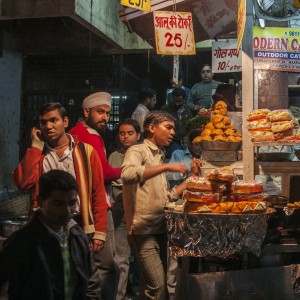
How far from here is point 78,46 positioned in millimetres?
11344

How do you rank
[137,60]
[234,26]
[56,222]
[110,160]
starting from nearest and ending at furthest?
[56,222], [110,160], [234,26], [137,60]

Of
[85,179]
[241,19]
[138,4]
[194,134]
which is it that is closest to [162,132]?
[85,179]

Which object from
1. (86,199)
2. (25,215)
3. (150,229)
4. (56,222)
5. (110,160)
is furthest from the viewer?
(25,215)

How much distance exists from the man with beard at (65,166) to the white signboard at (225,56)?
24.0 feet

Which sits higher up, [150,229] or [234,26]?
[234,26]

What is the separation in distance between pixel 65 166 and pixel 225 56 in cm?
761

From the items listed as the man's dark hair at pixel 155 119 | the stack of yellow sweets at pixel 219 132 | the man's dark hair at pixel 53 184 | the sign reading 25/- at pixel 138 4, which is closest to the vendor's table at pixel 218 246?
the man's dark hair at pixel 155 119

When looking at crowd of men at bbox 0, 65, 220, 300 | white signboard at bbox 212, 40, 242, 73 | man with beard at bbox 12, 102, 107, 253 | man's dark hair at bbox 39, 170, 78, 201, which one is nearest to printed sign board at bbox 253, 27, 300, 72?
crowd of men at bbox 0, 65, 220, 300

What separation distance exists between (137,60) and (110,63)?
143cm

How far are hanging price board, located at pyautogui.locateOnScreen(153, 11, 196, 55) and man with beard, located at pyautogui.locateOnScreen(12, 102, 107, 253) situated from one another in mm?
4590

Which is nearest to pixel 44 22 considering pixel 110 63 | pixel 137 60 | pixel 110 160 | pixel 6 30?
pixel 6 30

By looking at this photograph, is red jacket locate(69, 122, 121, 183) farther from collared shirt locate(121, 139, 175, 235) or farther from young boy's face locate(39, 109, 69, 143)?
young boy's face locate(39, 109, 69, 143)

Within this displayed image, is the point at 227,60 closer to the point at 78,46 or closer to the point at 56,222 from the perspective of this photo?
the point at 78,46

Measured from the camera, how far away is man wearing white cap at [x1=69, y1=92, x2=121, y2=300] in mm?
4836
